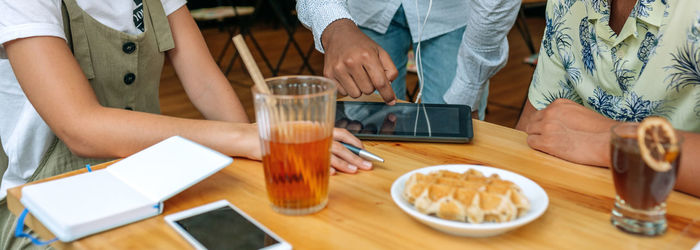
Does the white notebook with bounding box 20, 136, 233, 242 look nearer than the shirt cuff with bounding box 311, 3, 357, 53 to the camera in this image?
Yes

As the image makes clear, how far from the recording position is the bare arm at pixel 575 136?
0.87 metres

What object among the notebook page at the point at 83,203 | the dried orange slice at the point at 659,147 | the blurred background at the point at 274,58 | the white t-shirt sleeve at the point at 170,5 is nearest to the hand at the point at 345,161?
the notebook page at the point at 83,203

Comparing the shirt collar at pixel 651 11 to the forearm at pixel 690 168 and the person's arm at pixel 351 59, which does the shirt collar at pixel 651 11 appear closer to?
the forearm at pixel 690 168

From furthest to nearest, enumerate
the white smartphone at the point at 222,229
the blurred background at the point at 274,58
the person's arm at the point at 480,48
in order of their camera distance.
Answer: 1. the blurred background at the point at 274,58
2. the person's arm at the point at 480,48
3. the white smartphone at the point at 222,229

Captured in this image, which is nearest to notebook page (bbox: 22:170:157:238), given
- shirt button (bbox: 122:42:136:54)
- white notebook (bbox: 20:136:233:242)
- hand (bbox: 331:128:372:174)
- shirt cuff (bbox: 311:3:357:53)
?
white notebook (bbox: 20:136:233:242)

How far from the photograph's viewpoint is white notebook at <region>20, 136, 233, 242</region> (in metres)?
0.67

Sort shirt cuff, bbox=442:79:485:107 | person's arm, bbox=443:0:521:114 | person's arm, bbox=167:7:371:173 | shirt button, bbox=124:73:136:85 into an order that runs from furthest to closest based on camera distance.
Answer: shirt cuff, bbox=442:79:485:107 → person's arm, bbox=443:0:521:114 → person's arm, bbox=167:7:371:173 → shirt button, bbox=124:73:136:85

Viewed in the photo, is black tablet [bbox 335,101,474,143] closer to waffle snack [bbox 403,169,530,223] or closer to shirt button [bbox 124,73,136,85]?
waffle snack [bbox 403,169,530,223]

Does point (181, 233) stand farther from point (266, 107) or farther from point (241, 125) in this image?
point (241, 125)

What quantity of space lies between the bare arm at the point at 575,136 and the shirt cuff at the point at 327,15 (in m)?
0.57

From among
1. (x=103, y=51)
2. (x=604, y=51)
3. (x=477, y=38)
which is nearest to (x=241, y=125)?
(x=103, y=51)

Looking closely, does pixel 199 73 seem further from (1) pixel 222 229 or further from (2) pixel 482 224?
(2) pixel 482 224

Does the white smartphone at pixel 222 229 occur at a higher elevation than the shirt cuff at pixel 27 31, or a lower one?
lower

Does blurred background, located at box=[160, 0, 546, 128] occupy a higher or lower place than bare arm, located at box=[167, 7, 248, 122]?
lower
